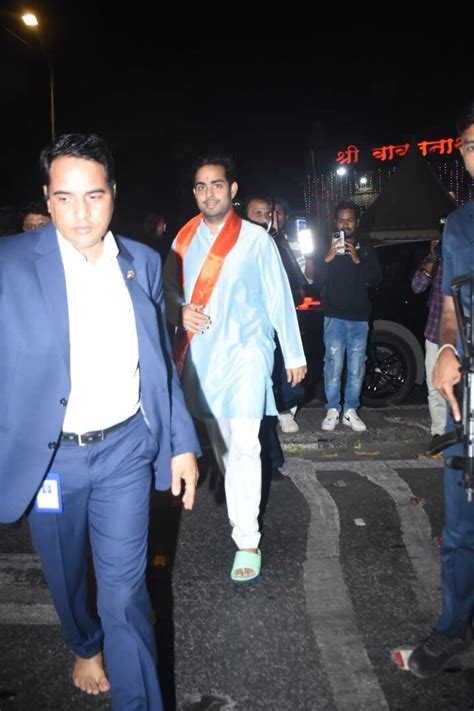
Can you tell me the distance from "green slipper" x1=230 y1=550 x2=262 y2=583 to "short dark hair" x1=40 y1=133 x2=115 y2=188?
6.97ft

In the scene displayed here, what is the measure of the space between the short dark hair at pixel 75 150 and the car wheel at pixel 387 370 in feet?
16.7

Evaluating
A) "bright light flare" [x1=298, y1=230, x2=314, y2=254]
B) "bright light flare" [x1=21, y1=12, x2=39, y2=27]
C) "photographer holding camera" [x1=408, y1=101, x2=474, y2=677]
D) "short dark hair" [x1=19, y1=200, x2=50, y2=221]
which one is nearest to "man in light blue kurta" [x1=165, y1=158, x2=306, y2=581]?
"photographer holding camera" [x1=408, y1=101, x2=474, y2=677]

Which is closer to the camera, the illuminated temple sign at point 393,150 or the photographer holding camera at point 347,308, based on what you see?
the photographer holding camera at point 347,308

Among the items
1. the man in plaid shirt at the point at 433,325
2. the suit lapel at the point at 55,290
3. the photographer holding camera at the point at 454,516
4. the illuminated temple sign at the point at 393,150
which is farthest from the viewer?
the illuminated temple sign at the point at 393,150

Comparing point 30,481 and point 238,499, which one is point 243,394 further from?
point 30,481

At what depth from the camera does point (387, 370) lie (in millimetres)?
6965

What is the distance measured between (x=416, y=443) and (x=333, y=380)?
0.98 metres

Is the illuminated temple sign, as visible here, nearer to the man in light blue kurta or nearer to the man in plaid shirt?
the man in plaid shirt

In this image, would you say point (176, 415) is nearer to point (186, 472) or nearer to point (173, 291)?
point (186, 472)

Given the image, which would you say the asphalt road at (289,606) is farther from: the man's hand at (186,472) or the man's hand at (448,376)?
the man's hand at (448,376)

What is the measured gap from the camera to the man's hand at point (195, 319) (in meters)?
3.60

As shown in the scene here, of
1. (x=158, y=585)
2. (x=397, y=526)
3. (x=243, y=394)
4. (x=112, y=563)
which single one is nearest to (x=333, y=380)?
(x=397, y=526)

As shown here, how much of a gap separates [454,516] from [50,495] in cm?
152

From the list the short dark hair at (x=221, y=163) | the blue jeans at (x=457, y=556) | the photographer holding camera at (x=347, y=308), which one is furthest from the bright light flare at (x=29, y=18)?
the blue jeans at (x=457, y=556)
